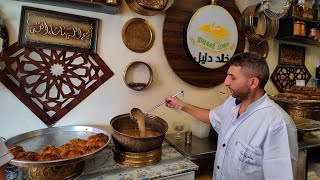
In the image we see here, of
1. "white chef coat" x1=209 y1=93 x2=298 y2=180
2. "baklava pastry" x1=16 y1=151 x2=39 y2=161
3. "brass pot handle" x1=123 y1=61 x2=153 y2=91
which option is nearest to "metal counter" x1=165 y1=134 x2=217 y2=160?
"white chef coat" x1=209 y1=93 x2=298 y2=180

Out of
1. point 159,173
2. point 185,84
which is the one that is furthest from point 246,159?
point 185,84

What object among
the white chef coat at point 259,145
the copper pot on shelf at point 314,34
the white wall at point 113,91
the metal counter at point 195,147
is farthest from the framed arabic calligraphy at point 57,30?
the copper pot on shelf at point 314,34

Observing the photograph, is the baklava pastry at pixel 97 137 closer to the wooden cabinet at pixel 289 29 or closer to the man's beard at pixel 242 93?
the man's beard at pixel 242 93

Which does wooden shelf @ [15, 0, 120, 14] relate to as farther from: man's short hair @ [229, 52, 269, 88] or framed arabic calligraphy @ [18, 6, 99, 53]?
man's short hair @ [229, 52, 269, 88]

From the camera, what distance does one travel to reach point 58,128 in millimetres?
1366

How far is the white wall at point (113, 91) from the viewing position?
1289 mm

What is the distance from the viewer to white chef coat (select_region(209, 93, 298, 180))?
3.57ft

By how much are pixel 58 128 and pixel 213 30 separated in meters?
1.42

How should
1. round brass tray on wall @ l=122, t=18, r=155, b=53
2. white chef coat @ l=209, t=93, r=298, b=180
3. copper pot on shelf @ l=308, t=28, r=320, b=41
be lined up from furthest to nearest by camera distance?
copper pot on shelf @ l=308, t=28, r=320, b=41 → round brass tray on wall @ l=122, t=18, r=155, b=53 → white chef coat @ l=209, t=93, r=298, b=180

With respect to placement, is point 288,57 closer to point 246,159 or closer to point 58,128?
point 246,159

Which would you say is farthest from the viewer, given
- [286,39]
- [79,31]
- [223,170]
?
[286,39]

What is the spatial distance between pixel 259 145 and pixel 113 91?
102 centimetres

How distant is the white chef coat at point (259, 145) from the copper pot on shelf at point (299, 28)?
3.94 ft

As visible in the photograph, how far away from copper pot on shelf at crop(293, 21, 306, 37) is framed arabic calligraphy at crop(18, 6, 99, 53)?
1.82m
